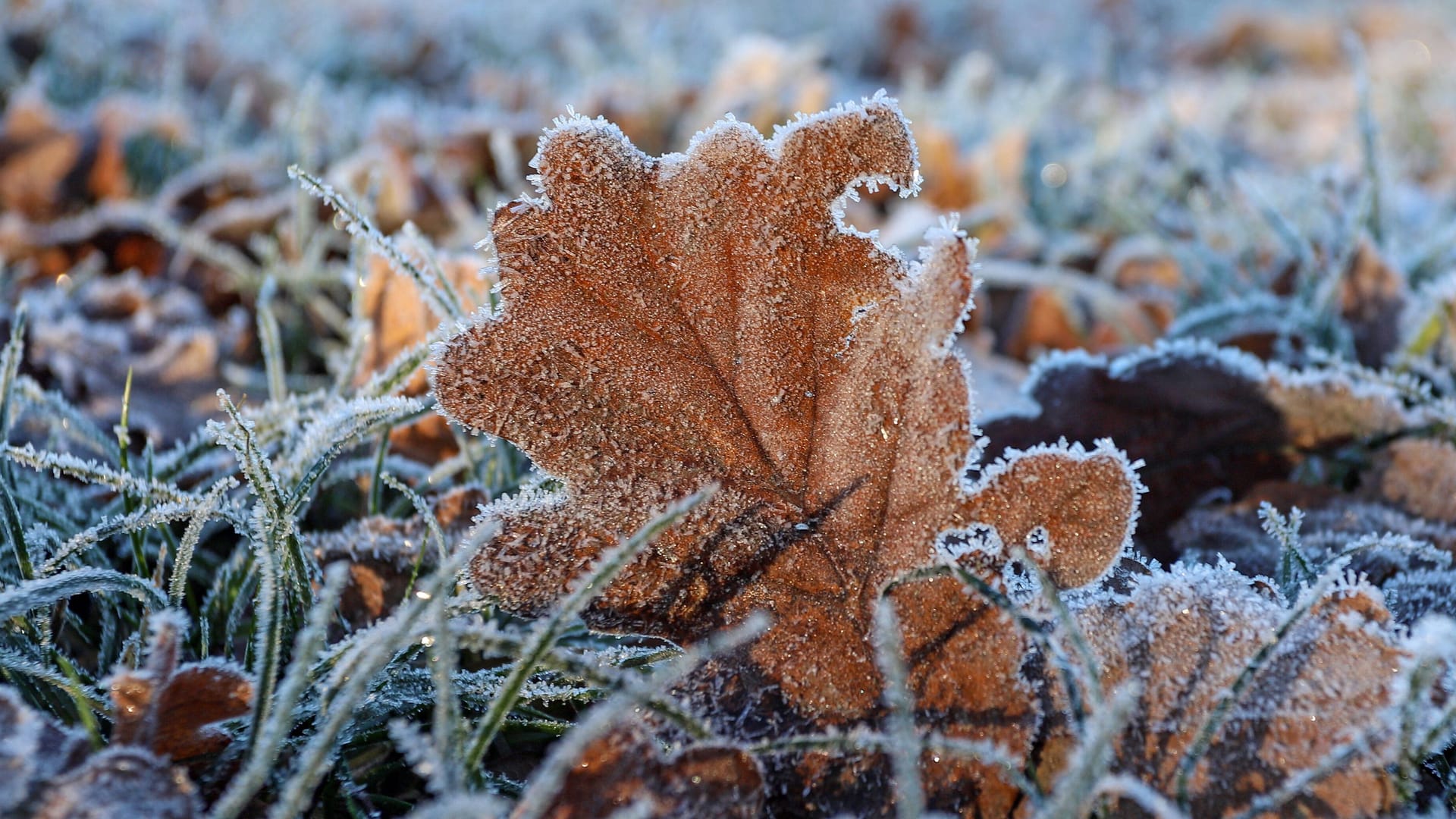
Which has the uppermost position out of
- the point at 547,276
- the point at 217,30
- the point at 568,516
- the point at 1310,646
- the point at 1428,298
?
the point at 217,30

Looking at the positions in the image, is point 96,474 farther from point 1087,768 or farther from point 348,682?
point 1087,768

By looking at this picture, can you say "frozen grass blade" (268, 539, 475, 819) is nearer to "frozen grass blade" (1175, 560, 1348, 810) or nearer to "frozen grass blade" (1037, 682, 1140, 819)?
"frozen grass blade" (1037, 682, 1140, 819)

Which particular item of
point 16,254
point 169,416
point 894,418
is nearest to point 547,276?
point 894,418

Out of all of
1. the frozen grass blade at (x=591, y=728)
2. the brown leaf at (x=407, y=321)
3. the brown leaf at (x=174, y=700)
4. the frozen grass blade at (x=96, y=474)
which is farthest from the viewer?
the brown leaf at (x=407, y=321)

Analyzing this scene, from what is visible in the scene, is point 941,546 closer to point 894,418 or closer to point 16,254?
point 894,418

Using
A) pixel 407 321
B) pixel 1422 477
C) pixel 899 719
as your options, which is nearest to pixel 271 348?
pixel 407 321

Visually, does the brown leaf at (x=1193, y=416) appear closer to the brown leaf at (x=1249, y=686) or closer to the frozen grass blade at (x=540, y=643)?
the brown leaf at (x=1249, y=686)

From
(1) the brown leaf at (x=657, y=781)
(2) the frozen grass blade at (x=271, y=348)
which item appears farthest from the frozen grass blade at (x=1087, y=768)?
(2) the frozen grass blade at (x=271, y=348)

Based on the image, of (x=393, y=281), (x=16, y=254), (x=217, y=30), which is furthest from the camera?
(x=217, y=30)
